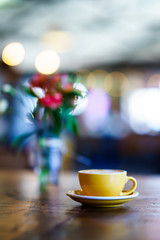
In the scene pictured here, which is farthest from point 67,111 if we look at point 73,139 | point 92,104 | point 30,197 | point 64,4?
point 92,104

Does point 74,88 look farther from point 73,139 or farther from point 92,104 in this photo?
point 92,104

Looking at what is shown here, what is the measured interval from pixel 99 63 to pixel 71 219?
8754mm

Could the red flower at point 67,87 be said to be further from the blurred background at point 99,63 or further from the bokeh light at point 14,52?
the bokeh light at point 14,52

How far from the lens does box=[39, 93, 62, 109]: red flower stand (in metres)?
1.21

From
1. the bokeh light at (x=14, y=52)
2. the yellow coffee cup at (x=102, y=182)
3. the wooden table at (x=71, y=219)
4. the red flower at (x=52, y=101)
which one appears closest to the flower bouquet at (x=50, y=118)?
the red flower at (x=52, y=101)

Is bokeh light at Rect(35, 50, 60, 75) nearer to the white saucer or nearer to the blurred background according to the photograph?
the blurred background

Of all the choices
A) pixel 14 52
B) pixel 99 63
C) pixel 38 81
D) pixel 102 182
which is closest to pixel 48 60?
pixel 14 52

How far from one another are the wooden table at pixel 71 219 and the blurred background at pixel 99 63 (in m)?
0.40

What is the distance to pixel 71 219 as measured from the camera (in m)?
0.65

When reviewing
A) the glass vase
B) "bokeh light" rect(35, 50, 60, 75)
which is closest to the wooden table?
the glass vase

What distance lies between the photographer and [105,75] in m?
9.67

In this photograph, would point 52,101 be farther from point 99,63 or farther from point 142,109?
point 142,109

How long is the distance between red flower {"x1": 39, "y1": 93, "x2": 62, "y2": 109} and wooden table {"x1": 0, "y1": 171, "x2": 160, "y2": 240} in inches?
15.0

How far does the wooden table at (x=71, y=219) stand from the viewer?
54 centimetres
